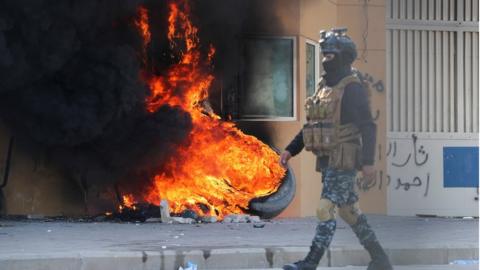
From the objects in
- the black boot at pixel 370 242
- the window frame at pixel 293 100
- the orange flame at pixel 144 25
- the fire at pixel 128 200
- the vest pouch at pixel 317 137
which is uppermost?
the orange flame at pixel 144 25

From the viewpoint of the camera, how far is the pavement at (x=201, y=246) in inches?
327

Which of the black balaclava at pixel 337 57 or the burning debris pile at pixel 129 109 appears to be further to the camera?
the burning debris pile at pixel 129 109

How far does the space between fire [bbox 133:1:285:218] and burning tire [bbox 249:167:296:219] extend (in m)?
0.09

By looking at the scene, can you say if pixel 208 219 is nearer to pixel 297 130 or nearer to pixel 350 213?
pixel 297 130

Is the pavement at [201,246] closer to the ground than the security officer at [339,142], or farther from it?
closer to the ground

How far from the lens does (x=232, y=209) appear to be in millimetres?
12938

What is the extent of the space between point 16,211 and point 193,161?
7.63 feet

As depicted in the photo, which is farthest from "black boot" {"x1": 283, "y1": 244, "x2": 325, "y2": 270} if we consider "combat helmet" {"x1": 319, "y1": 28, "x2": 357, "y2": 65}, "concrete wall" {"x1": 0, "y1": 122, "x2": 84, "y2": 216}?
"concrete wall" {"x1": 0, "y1": 122, "x2": 84, "y2": 216}

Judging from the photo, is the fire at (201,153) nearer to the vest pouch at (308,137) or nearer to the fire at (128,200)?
the fire at (128,200)

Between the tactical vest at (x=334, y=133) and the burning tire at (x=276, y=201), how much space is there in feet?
18.0

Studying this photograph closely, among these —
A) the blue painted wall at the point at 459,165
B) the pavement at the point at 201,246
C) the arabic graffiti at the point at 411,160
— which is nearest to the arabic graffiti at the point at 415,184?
the arabic graffiti at the point at 411,160

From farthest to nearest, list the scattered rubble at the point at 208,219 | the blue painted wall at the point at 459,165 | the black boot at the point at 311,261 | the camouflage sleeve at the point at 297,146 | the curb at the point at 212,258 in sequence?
the blue painted wall at the point at 459,165 < the scattered rubble at the point at 208,219 < the curb at the point at 212,258 < the camouflage sleeve at the point at 297,146 < the black boot at the point at 311,261

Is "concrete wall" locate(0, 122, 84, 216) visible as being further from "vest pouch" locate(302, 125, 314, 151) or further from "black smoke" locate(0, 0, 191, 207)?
"vest pouch" locate(302, 125, 314, 151)

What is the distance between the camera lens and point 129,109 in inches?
471
